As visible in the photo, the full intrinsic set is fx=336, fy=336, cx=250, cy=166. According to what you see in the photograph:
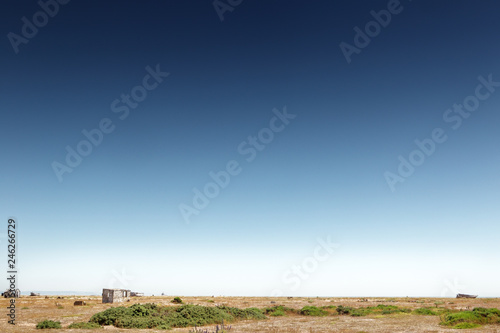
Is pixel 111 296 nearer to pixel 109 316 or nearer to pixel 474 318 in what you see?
pixel 109 316

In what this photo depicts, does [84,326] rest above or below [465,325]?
above

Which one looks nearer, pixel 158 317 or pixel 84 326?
pixel 84 326

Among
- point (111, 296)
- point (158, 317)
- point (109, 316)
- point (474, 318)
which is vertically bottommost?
point (111, 296)

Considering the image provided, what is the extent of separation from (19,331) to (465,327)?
133 feet

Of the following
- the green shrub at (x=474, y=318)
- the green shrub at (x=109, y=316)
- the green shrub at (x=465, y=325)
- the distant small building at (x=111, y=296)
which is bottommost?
the distant small building at (x=111, y=296)

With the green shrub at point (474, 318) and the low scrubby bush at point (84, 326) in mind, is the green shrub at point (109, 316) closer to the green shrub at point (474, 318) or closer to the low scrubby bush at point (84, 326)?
the low scrubby bush at point (84, 326)

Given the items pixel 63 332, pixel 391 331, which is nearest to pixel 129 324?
pixel 63 332

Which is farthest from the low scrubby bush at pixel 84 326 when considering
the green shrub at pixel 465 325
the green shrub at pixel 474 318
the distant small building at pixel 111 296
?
the distant small building at pixel 111 296

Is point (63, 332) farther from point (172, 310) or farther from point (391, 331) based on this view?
point (391, 331)

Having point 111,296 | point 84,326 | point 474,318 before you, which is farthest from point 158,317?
point 111,296

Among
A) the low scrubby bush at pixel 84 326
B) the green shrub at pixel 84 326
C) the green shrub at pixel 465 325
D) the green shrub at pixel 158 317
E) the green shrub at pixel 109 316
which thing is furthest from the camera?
the green shrub at pixel 109 316

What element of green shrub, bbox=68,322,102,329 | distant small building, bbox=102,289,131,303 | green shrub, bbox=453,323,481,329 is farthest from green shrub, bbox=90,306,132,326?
distant small building, bbox=102,289,131,303

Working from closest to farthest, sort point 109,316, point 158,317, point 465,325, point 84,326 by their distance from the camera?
point 84,326
point 465,325
point 109,316
point 158,317

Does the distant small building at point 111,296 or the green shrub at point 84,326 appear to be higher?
the green shrub at point 84,326
